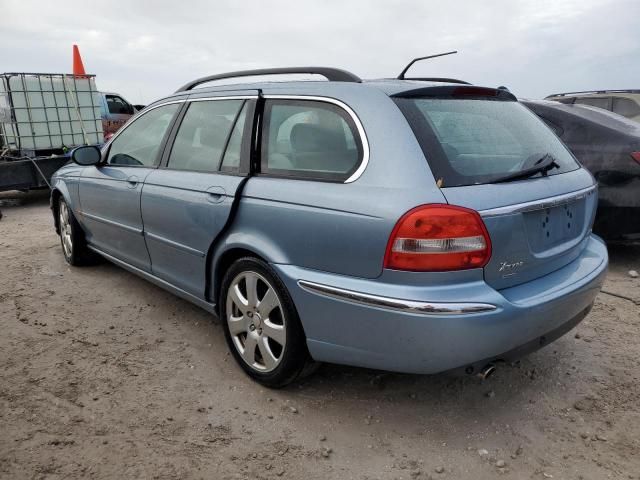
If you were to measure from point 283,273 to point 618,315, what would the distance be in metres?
2.64

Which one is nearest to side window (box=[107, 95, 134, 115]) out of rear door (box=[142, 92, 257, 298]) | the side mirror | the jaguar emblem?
the side mirror

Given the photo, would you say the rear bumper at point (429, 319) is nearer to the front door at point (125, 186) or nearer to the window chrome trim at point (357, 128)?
the window chrome trim at point (357, 128)

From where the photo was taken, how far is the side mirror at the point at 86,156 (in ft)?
13.5

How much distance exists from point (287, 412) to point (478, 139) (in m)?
1.63

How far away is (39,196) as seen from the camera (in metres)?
10.1

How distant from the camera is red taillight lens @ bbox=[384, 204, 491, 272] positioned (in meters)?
2.09

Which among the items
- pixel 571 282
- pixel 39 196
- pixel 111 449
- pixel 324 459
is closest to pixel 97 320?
pixel 111 449

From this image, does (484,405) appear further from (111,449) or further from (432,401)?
(111,449)

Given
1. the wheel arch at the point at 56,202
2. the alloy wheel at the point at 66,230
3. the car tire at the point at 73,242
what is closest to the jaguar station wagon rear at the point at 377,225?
the car tire at the point at 73,242

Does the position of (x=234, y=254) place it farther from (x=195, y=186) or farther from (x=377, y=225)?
(x=377, y=225)

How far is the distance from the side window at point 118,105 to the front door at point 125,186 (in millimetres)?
10764

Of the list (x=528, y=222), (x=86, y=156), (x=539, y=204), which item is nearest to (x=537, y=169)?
(x=539, y=204)

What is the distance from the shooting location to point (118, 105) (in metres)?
14.4

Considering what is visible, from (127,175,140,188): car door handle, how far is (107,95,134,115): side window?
11.5 metres
